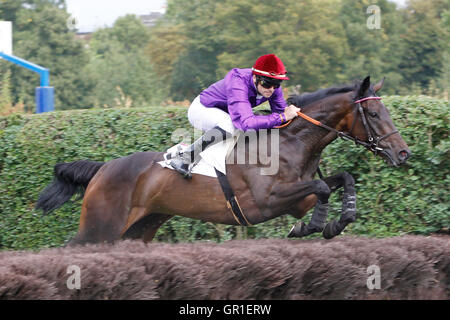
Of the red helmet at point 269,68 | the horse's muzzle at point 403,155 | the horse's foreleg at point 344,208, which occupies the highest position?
the red helmet at point 269,68

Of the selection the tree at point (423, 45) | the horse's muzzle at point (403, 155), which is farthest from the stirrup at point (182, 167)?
the tree at point (423, 45)

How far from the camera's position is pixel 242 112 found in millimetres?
5180

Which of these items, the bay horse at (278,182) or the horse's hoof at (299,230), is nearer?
the bay horse at (278,182)

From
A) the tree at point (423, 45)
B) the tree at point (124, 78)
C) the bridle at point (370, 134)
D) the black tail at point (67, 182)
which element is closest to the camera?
the bridle at point (370, 134)

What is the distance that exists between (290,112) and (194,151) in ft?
3.09

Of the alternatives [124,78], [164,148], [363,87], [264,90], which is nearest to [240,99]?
[264,90]

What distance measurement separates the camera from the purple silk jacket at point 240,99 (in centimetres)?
518

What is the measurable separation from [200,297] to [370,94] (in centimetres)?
249

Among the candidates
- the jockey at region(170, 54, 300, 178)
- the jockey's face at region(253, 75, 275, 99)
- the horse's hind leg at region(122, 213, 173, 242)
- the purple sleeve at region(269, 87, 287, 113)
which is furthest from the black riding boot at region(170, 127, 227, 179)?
the horse's hind leg at region(122, 213, 173, 242)

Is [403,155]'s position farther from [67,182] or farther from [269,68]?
[67,182]

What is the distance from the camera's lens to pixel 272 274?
401 cm

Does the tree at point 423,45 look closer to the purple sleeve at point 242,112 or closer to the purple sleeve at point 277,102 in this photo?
the purple sleeve at point 277,102

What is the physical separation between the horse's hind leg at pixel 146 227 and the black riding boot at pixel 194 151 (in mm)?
753

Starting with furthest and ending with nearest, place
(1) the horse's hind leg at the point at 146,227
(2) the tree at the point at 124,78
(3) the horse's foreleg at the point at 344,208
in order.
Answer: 1. (2) the tree at the point at 124,78
2. (1) the horse's hind leg at the point at 146,227
3. (3) the horse's foreleg at the point at 344,208
